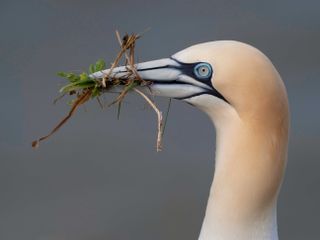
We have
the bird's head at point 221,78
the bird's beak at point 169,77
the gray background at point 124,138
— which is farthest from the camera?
the gray background at point 124,138

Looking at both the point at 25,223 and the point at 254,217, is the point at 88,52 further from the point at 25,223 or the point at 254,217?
the point at 254,217

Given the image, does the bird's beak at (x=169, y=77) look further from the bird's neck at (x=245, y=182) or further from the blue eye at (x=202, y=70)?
the bird's neck at (x=245, y=182)

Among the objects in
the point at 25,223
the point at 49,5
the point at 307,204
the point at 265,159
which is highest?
the point at 49,5

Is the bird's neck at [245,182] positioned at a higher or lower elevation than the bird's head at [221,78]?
lower

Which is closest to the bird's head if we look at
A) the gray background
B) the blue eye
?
the blue eye

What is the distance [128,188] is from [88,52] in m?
0.94

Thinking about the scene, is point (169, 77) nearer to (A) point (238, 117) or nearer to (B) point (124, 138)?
(A) point (238, 117)

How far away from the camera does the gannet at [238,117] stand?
3.52 meters

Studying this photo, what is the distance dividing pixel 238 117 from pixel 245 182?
0.23m

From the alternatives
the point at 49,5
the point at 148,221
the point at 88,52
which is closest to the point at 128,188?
the point at 148,221

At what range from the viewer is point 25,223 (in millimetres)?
5844

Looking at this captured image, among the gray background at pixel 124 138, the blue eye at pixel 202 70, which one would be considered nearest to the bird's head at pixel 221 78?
the blue eye at pixel 202 70

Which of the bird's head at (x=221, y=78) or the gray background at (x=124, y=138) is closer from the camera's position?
the bird's head at (x=221, y=78)

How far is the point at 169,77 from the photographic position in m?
3.65
